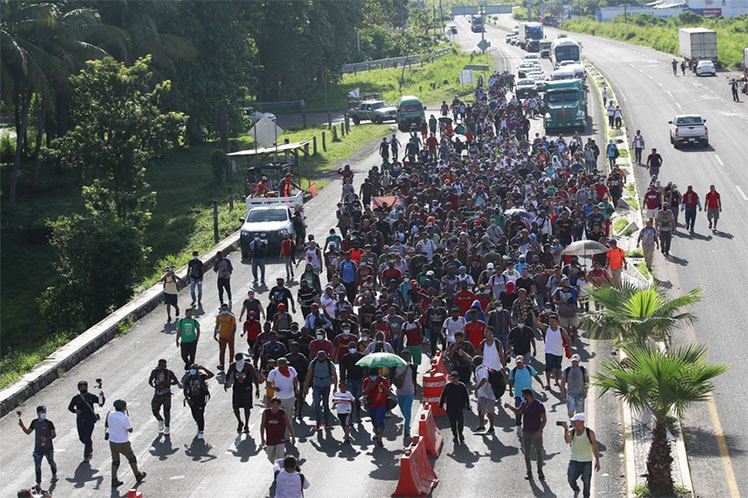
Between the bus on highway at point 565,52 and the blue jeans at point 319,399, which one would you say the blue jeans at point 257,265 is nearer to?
the blue jeans at point 319,399

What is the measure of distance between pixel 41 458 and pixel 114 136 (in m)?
22.8

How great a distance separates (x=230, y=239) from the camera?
34875mm

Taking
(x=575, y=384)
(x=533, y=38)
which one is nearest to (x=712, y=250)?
(x=575, y=384)

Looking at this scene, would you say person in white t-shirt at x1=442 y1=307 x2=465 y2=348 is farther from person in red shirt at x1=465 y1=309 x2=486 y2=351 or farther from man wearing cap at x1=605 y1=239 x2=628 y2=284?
man wearing cap at x1=605 y1=239 x2=628 y2=284

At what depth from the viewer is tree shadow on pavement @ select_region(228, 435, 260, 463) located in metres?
17.0

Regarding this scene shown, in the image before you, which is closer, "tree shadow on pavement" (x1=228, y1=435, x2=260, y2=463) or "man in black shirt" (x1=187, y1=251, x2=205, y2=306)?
"tree shadow on pavement" (x1=228, y1=435, x2=260, y2=463)

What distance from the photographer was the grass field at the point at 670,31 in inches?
3427

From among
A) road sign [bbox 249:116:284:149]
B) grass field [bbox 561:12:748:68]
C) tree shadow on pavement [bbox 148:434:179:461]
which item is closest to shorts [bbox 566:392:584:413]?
tree shadow on pavement [bbox 148:434:179:461]

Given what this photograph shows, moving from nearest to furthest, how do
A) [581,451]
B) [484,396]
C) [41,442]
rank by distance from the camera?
[581,451], [41,442], [484,396]

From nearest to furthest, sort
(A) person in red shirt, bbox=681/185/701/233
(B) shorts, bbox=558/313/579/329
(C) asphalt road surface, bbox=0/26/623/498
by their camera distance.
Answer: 1. (C) asphalt road surface, bbox=0/26/623/498
2. (B) shorts, bbox=558/313/579/329
3. (A) person in red shirt, bbox=681/185/701/233

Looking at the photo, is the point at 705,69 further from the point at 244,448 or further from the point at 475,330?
the point at 244,448

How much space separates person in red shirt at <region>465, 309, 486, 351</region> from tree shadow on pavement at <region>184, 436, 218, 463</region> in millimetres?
5152

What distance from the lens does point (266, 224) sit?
105ft

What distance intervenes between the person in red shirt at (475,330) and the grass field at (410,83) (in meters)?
54.9
